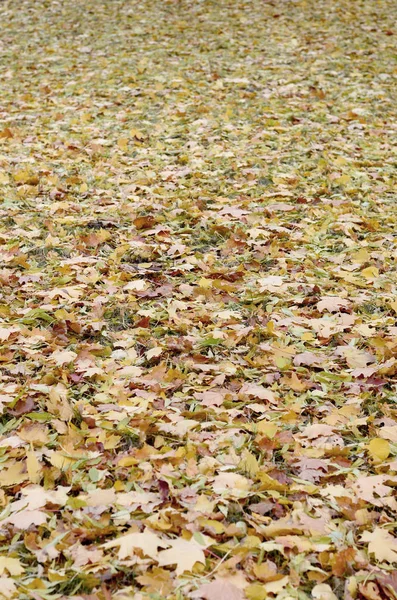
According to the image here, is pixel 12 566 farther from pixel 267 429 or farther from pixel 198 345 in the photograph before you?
pixel 198 345

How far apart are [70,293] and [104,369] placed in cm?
72

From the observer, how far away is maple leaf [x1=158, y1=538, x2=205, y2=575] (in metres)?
1.99

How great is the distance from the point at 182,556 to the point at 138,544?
0.47 feet

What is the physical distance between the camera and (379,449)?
97.4 inches

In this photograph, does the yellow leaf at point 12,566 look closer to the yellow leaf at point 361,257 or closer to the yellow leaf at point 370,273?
the yellow leaf at point 370,273

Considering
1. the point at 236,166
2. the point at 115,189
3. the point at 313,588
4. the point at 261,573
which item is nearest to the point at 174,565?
the point at 261,573

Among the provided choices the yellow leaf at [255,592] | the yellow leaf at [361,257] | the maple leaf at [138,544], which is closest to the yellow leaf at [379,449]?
the yellow leaf at [255,592]

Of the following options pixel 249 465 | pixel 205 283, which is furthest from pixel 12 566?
pixel 205 283

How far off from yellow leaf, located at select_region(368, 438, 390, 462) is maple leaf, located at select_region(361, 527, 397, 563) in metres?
0.36

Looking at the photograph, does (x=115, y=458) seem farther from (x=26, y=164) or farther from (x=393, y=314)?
(x=26, y=164)

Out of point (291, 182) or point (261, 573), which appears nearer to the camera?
point (261, 573)

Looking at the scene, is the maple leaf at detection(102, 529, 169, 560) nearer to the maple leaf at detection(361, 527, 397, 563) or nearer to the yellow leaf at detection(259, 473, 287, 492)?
the yellow leaf at detection(259, 473, 287, 492)

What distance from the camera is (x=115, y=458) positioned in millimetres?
2473

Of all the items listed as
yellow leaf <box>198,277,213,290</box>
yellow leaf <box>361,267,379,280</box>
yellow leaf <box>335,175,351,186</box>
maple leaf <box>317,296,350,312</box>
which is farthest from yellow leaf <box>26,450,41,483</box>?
yellow leaf <box>335,175,351,186</box>
